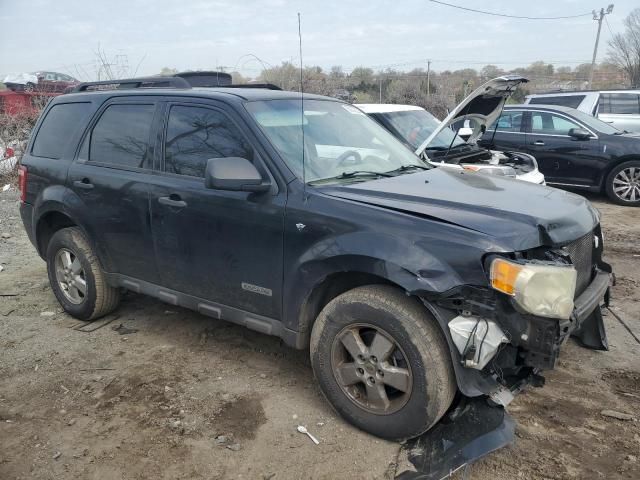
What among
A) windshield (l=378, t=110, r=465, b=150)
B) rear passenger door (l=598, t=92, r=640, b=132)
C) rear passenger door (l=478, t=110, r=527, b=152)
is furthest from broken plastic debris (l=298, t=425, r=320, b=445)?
rear passenger door (l=598, t=92, r=640, b=132)

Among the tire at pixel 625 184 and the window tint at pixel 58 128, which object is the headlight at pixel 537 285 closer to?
the window tint at pixel 58 128

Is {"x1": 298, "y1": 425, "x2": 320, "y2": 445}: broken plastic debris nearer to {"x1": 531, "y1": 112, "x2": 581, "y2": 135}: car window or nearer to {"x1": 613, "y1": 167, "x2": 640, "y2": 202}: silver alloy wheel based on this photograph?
{"x1": 613, "y1": 167, "x2": 640, "y2": 202}: silver alloy wheel

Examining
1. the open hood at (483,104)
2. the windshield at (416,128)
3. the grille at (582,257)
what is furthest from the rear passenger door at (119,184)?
the windshield at (416,128)

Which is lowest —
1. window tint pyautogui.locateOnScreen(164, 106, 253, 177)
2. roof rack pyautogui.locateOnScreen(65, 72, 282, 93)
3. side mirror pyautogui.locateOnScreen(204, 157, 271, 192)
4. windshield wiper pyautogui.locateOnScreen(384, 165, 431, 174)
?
windshield wiper pyautogui.locateOnScreen(384, 165, 431, 174)

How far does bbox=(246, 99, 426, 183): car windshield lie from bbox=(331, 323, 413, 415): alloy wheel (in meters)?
0.97

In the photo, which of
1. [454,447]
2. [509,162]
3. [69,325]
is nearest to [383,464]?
[454,447]

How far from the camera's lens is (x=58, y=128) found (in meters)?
4.54

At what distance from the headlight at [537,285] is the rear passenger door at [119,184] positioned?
2.47 metres

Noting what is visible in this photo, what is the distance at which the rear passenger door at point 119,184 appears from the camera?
3.81 m

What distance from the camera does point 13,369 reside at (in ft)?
12.5

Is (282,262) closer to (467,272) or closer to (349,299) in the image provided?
(349,299)

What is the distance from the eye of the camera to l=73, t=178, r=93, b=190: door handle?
408 centimetres

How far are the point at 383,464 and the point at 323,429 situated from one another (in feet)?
1.47

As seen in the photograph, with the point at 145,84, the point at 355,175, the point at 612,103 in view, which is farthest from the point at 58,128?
the point at 612,103
